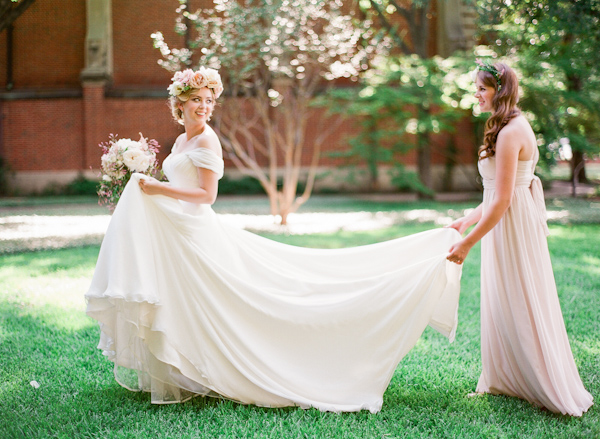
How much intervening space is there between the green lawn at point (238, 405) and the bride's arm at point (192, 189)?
4.29 feet

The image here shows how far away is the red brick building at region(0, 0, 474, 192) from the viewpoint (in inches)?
808

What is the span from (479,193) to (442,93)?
555 cm

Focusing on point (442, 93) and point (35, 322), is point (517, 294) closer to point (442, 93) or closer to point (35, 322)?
point (35, 322)

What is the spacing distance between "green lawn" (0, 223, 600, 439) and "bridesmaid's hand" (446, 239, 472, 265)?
948 mm

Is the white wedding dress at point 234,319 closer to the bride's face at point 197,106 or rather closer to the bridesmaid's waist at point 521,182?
the bride's face at point 197,106

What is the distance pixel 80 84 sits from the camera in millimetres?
21219

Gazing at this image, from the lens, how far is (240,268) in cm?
374

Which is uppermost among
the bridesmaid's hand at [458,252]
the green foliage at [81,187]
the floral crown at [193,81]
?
the floral crown at [193,81]

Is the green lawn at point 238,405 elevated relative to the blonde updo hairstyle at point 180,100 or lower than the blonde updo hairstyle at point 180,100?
lower

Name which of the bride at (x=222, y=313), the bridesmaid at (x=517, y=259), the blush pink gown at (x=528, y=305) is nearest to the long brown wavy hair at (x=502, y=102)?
the bridesmaid at (x=517, y=259)

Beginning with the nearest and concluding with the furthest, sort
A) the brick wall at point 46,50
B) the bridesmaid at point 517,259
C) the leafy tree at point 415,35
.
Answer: the bridesmaid at point 517,259, the leafy tree at point 415,35, the brick wall at point 46,50

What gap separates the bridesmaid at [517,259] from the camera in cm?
Answer: 328

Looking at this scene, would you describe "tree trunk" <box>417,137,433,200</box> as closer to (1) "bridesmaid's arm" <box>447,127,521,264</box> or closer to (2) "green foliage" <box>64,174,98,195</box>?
(2) "green foliage" <box>64,174,98,195</box>

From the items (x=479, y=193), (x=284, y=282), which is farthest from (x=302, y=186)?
(x=284, y=282)
